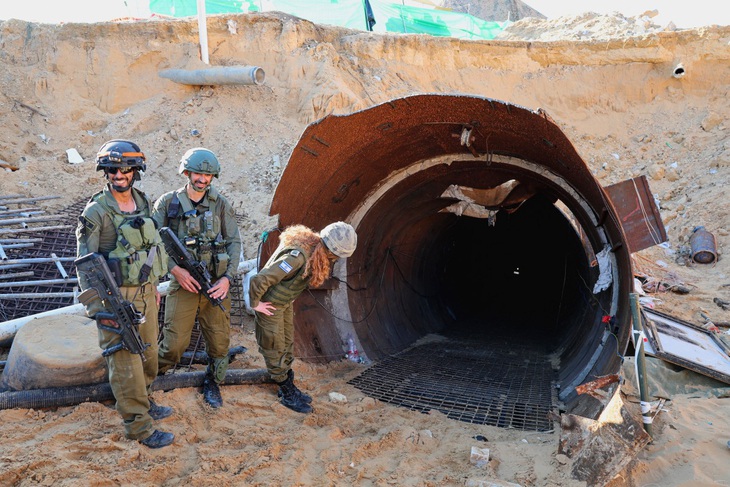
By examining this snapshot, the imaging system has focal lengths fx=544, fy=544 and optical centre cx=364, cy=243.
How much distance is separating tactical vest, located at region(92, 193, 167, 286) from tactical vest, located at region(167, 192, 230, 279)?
0.52 m

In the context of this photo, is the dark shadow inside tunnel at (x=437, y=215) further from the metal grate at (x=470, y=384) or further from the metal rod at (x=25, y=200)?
the metal rod at (x=25, y=200)

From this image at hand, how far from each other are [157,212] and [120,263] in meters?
0.76

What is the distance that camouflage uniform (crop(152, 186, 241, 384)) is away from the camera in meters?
4.14

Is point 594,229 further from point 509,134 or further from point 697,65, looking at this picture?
point 697,65


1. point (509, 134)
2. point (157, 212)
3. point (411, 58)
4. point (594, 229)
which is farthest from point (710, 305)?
point (411, 58)

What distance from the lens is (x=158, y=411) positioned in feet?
12.7

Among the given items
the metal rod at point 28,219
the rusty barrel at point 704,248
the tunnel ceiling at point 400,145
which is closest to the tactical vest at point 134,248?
the tunnel ceiling at point 400,145

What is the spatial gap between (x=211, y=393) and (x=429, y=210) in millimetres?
4794

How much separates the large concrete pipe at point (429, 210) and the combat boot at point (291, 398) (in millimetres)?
1129

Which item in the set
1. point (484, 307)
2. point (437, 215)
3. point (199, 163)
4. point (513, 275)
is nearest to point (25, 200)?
point (199, 163)

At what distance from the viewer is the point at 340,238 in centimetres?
425

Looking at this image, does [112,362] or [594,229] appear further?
[594,229]

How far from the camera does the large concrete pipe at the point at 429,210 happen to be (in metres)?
5.18

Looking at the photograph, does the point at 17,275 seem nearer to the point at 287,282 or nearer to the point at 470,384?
the point at 287,282
